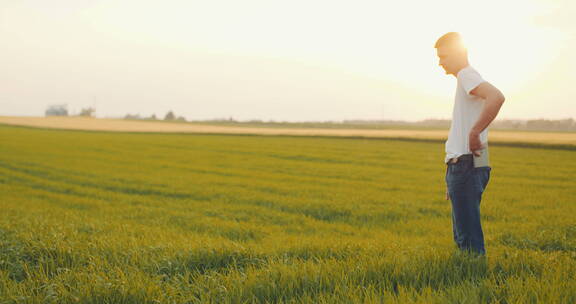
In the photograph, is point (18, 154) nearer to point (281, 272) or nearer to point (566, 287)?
point (281, 272)

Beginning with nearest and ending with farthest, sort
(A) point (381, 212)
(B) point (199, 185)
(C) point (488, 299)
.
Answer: (C) point (488, 299) < (A) point (381, 212) < (B) point (199, 185)

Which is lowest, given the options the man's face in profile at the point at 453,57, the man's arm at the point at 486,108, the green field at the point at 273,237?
the green field at the point at 273,237

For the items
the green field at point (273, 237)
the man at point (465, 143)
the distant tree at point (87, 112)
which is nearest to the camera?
the green field at point (273, 237)

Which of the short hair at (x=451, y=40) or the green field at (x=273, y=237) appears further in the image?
the short hair at (x=451, y=40)

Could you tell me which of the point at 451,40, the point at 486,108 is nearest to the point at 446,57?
the point at 451,40

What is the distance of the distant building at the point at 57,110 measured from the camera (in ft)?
431

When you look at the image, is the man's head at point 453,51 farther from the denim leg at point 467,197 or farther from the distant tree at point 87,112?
the distant tree at point 87,112

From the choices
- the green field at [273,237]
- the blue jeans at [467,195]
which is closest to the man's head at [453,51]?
the blue jeans at [467,195]

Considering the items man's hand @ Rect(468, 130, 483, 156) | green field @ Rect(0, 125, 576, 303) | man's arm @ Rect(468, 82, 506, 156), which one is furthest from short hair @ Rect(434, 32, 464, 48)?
green field @ Rect(0, 125, 576, 303)

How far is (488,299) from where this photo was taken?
347cm

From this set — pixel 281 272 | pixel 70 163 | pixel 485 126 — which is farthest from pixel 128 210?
pixel 70 163

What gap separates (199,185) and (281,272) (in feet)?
37.8

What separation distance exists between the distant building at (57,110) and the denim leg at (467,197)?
477ft

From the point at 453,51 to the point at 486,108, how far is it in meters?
0.75
